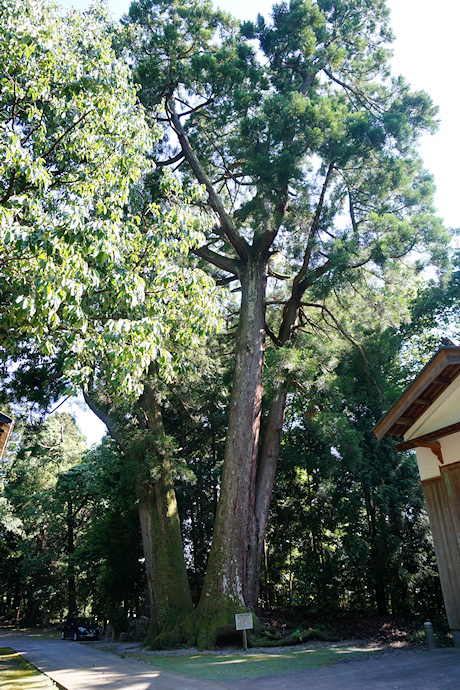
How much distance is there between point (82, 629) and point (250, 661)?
11851 millimetres

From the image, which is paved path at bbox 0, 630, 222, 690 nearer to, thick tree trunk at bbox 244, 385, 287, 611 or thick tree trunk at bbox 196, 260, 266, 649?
thick tree trunk at bbox 196, 260, 266, 649

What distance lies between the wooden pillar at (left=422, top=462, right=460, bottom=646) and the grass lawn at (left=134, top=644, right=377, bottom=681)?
1.86m

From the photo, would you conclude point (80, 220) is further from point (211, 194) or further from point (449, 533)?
point (211, 194)

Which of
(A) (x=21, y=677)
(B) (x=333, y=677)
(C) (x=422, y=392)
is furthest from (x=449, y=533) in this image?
(A) (x=21, y=677)

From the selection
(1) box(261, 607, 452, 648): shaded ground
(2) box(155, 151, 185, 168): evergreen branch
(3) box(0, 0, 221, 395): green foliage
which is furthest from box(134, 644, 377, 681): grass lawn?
(2) box(155, 151, 185, 168): evergreen branch

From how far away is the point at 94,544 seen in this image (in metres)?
15.6

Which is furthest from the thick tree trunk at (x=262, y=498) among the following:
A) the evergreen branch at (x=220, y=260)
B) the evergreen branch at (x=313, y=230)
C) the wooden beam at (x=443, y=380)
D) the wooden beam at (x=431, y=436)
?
the wooden beam at (x=443, y=380)

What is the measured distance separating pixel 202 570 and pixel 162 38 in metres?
16.3

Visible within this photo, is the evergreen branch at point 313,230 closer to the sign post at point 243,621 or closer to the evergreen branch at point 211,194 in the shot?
the evergreen branch at point 211,194

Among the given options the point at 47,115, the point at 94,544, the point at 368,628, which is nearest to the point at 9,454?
the point at 94,544

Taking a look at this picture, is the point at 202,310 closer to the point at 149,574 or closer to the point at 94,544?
the point at 149,574

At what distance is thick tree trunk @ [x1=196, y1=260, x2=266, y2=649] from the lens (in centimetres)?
898

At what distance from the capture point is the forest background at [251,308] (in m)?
6.48

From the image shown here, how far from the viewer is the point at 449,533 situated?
22.1 feet
